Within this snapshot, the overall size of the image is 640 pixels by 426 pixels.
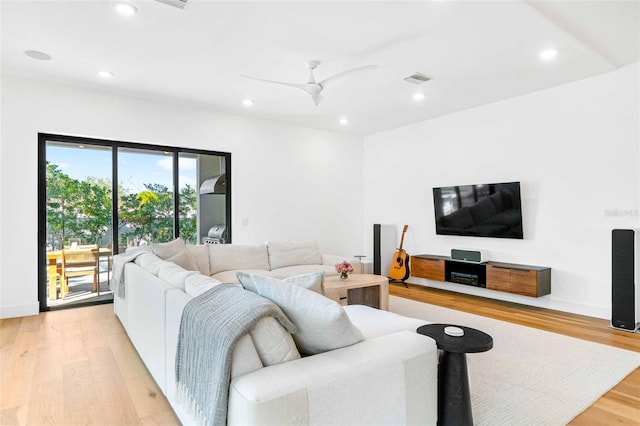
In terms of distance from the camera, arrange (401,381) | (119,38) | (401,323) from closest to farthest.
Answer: (401,381) → (401,323) → (119,38)

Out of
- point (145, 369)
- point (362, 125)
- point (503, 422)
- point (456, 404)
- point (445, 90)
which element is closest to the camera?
point (456, 404)

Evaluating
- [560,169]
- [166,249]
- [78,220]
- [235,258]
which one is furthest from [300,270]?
[560,169]

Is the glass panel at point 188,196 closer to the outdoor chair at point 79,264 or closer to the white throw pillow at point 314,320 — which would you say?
the outdoor chair at point 79,264

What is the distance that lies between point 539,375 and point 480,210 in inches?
117

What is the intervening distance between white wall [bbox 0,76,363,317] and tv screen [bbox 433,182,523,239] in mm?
1977

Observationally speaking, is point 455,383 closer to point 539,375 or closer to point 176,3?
point 539,375

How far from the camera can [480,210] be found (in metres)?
5.30

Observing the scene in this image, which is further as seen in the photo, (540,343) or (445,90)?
(445,90)

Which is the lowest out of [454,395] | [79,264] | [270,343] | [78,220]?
[454,395]

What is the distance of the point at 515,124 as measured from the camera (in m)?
4.99

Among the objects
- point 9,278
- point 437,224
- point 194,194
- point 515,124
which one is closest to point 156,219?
point 194,194

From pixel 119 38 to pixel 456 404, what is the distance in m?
3.87

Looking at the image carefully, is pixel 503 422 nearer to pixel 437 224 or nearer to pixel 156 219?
pixel 437 224

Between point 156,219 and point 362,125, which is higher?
point 362,125
